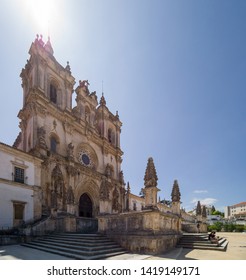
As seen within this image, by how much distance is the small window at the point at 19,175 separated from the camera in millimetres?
19062

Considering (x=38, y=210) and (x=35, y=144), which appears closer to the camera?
(x=38, y=210)

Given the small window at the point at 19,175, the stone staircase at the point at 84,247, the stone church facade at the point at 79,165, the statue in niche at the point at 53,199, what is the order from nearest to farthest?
the stone staircase at the point at 84,247, the stone church facade at the point at 79,165, the small window at the point at 19,175, the statue in niche at the point at 53,199

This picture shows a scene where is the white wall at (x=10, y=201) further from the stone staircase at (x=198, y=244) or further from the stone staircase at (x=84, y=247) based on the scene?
the stone staircase at (x=198, y=244)

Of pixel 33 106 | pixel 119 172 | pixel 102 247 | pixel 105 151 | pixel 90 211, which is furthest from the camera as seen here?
pixel 119 172

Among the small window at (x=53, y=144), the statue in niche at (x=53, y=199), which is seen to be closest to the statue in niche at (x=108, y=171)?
the small window at (x=53, y=144)

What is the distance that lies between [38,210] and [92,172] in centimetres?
1082

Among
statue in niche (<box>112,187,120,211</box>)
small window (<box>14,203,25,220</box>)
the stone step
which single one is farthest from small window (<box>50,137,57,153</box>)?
the stone step

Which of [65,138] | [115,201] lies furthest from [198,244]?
[115,201]

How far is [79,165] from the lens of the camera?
27.9m

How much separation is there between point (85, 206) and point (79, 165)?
562 centimetres

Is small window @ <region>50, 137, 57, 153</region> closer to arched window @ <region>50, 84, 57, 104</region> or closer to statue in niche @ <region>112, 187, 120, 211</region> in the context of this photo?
arched window @ <region>50, 84, 57, 104</region>
